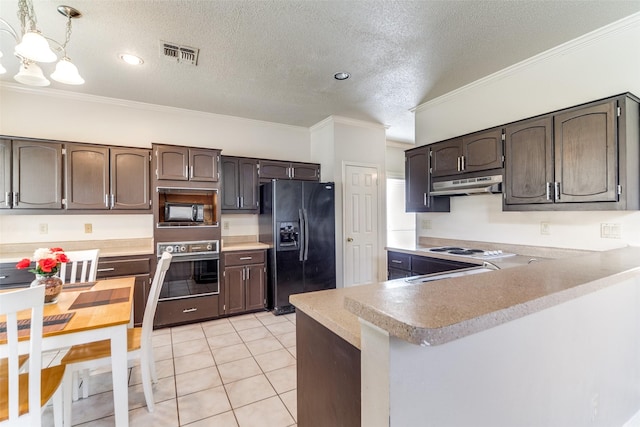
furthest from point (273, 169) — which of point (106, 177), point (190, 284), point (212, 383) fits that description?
point (212, 383)

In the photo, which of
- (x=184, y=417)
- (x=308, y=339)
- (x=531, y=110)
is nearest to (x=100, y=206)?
(x=184, y=417)

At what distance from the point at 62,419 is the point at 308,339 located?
1528 millimetres

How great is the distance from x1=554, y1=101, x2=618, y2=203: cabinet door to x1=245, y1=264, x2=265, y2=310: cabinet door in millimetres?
3177

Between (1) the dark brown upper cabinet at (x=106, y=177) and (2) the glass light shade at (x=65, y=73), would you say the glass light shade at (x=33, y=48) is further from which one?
(1) the dark brown upper cabinet at (x=106, y=177)

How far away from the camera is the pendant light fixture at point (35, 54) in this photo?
60.0 inches

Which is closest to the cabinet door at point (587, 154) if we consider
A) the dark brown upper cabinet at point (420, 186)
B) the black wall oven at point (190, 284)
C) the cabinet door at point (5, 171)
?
the dark brown upper cabinet at point (420, 186)

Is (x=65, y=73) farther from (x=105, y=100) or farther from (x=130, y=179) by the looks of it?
(x=105, y=100)

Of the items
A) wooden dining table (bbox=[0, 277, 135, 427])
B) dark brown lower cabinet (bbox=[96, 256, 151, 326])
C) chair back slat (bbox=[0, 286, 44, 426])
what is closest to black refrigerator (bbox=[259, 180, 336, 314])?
dark brown lower cabinet (bbox=[96, 256, 151, 326])

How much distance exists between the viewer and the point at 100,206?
3227 mm

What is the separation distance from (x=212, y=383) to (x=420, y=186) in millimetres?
2859

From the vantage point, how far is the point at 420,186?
136 inches

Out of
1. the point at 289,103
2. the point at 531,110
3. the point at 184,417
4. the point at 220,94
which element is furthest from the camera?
A: the point at 289,103

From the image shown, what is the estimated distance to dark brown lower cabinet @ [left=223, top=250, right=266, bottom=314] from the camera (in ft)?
11.8

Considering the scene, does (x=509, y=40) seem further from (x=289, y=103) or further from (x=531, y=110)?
(x=289, y=103)
